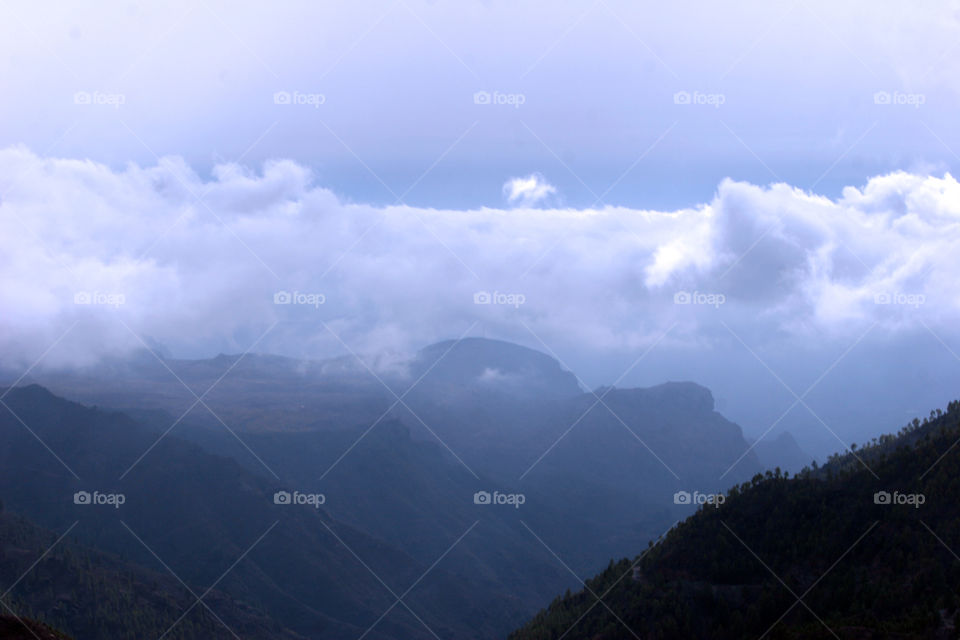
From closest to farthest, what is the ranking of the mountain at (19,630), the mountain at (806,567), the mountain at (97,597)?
the mountain at (19,630)
the mountain at (806,567)
the mountain at (97,597)

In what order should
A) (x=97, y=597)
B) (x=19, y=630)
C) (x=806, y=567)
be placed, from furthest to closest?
(x=97, y=597) → (x=806, y=567) → (x=19, y=630)

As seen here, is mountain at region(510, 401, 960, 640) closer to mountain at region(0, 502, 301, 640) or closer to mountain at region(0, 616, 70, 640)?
mountain at region(0, 616, 70, 640)

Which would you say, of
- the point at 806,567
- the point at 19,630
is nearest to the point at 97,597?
the point at 19,630

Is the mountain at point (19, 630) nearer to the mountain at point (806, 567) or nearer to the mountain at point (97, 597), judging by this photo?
the mountain at point (806, 567)

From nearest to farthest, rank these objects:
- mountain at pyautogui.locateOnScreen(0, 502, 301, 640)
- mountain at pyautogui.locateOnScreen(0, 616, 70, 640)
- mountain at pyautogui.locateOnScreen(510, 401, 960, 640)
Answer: mountain at pyautogui.locateOnScreen(0, 616, 70, 640) < mountain at pyautogui.locateOnScreen(510, 401, 960, 640) < mountain at pyautogui.locateOnScreen(0, 502, 301, 640)

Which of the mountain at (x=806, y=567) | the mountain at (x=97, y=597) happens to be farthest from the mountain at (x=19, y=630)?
the mountain at (x=97, y=597)

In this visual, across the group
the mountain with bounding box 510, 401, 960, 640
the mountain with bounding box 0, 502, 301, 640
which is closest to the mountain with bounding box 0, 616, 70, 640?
the mountain with bounding box 510, 401, 960, 640

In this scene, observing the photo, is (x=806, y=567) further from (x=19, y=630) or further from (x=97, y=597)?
(x=97, y=597)

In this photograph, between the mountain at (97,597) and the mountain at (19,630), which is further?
the mountain at (97,597)
